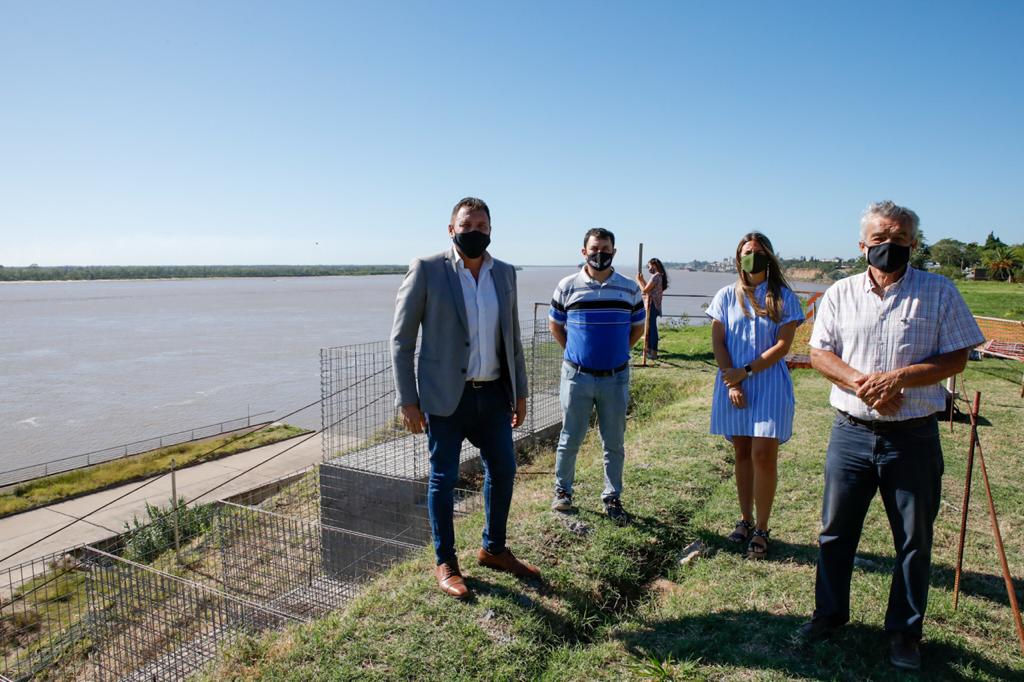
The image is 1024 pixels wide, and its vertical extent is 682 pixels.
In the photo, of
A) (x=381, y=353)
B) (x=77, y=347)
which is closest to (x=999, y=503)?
(x=381, y=353)

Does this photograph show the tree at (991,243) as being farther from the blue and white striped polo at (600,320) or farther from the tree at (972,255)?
the blue and white striped polo at (600,320)

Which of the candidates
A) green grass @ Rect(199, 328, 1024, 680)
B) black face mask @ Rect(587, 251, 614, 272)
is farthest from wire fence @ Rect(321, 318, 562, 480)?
black face mask @ Rect(587, 251, 614, 272)

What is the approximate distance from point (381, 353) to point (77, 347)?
45.2 m

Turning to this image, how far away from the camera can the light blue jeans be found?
4078 mm

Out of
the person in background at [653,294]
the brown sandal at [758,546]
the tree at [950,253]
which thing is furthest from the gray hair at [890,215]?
the tree at [950,253]

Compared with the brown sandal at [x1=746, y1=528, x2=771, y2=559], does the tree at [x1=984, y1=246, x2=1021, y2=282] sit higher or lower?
higher

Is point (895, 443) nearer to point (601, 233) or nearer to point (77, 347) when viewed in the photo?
point (601, 233)

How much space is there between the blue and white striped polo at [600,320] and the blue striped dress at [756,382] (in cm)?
57

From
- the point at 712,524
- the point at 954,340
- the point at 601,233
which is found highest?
the point at 601,233

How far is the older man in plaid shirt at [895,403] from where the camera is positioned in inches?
98.7

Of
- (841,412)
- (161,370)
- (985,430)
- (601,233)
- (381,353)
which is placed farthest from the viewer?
(161,370)

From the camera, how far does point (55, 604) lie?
995cm

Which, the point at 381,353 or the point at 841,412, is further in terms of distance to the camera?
the point at 381,353

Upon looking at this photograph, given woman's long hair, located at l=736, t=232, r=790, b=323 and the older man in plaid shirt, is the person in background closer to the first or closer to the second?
woman's long hair, located at l=736, t=232, r=790, b=323
